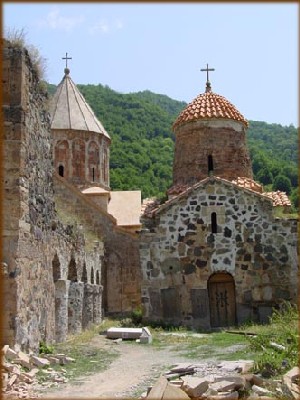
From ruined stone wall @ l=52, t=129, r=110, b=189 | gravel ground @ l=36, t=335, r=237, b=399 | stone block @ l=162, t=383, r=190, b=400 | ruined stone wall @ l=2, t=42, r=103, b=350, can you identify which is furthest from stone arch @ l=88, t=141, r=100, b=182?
stone block @ l=162, t=383, r=190, b=400

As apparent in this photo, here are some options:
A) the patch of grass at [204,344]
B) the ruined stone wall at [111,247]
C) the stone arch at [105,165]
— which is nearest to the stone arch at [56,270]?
the patch of grass at [204,344]

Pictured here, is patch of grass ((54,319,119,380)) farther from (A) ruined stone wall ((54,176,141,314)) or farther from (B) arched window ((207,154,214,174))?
(A) ruined stone wall ((54,176,141,314))

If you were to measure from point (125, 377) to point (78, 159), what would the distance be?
53.7 ft

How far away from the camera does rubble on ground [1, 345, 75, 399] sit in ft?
20.6

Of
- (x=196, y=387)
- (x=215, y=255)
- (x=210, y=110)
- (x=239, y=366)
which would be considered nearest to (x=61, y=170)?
(x=210, y=110)

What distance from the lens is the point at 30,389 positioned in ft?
21.2

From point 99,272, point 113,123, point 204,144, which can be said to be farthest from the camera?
point 113,123

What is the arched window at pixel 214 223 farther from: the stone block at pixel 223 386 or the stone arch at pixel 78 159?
the stone arch at pixel 78 159

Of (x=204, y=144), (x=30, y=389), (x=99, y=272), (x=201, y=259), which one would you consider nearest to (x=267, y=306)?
(x=201, y=259)

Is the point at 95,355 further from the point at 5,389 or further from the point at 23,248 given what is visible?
the point at 5,389

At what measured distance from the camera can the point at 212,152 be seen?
1656 centimetres

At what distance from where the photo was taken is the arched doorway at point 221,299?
14.1m

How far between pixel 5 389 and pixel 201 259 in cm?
872

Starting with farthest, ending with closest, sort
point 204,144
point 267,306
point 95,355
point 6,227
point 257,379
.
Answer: point 204,144
point 267,306
point 95,355
point 6,227
point 257,379
